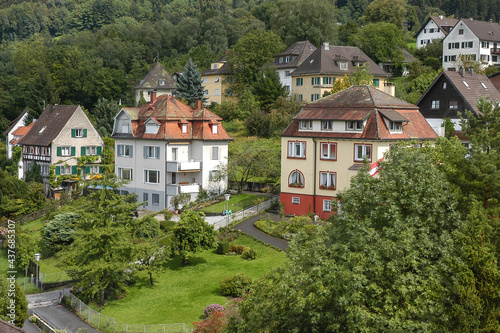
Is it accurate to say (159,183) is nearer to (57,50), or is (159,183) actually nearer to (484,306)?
(484,306)

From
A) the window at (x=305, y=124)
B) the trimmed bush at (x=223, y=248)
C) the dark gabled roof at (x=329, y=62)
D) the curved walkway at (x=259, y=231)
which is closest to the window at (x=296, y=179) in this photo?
the curved walkway at (x=259, y=231)

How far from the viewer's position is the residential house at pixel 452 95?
60.4 metres

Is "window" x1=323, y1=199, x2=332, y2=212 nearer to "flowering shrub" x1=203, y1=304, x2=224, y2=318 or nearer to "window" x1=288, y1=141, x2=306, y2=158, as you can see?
"window" x1=288, y1=141, x2=306, y2=158

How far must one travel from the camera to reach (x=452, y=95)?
61031mm

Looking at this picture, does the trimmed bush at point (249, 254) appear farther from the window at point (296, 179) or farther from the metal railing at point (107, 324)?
the metal railing at point (107, 324)

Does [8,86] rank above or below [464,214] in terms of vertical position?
above

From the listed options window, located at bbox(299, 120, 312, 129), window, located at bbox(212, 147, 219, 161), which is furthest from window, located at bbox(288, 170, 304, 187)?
window, located at bbox(212, 147, 219, 161)

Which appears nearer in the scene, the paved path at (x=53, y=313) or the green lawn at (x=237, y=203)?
the paved path at (x=53, y=313)

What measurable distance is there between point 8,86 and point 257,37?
43725 millimetres

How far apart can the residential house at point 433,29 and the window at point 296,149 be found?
65801 mm

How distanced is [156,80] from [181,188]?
132ft

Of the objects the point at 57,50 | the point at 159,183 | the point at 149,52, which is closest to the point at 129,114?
the point at 159,183

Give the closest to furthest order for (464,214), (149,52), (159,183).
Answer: (464,214) < (159,183) < (149,52)

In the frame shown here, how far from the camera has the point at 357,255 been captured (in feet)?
74.6
